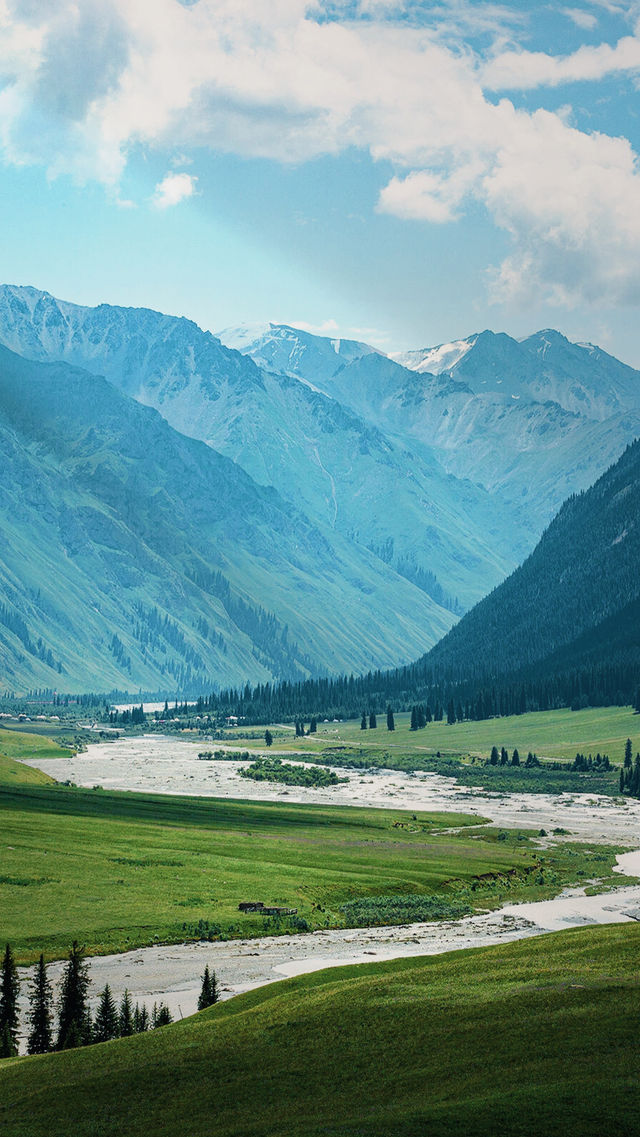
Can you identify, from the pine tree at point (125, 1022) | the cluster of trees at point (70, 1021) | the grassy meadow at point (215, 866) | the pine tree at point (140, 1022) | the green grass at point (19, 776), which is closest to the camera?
the cluster of trees at point (70, 1021)

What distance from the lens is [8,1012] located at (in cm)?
6519

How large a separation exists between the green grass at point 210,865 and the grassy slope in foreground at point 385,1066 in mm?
39376

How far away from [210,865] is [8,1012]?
194 ft

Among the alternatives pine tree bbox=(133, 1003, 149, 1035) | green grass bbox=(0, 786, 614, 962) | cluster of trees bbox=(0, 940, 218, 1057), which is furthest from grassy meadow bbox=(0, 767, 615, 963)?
pine tree bbox=(133, 1003, 149, 1035)

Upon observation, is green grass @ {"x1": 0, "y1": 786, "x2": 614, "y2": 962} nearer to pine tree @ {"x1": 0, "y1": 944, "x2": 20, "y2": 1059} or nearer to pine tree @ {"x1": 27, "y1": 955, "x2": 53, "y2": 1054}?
pine tree @ {"x1": 0, "y1": 944, "x2": 20, "y2": 1059}

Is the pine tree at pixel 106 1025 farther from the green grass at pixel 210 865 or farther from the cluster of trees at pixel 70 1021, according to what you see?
the green grass at pixel 210 865

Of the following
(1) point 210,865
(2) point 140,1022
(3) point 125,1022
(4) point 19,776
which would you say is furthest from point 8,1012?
(4) point 19,776

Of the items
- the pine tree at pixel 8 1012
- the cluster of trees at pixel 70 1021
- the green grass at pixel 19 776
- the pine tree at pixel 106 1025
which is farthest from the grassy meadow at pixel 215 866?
the pine tree at pixel 106 1025

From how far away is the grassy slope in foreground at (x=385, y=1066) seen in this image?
38219mm

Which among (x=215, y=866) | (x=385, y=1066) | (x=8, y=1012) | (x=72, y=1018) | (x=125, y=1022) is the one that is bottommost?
(x=215, y=866)

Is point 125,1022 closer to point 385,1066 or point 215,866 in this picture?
point 385,1066

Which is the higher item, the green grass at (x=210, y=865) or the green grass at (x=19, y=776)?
the green grass at (x=19, y=776)

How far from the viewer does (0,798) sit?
500 ft

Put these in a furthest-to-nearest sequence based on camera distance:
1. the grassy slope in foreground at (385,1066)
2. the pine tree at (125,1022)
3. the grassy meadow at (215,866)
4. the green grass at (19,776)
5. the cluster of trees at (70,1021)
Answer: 1. the green grass at (19,776)
2. the grassy meadow at (215,866)
3. the pine tree at (125,1022)
4. the cluster of trees at (70,1021)
5. the grassy slope in foreground at (385,1066)
